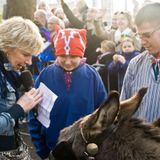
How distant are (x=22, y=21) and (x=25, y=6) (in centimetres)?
955

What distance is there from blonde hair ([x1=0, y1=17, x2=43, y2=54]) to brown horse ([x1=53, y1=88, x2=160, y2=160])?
1282 mm

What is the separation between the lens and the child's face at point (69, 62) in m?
4.38

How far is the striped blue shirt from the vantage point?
145 inches

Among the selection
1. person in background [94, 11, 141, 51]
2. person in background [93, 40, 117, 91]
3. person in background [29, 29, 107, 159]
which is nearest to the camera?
person in background [29, 29, 107, 159]

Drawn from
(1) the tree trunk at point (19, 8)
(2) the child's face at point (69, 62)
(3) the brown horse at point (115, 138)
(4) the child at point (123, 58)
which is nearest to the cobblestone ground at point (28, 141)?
(4) the child at point (123, 58)

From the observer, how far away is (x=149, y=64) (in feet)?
12.4

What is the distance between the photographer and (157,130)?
2531 mm

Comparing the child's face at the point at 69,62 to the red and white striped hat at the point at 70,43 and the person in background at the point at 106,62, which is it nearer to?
the red and white striped hat at the point at 70,43

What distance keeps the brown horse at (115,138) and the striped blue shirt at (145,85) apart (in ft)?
3.58

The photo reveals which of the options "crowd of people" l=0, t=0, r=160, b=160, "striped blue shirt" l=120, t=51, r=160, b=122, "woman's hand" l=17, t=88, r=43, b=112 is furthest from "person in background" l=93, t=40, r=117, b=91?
"woman's hand" l=17, t=88, r=43, b=112

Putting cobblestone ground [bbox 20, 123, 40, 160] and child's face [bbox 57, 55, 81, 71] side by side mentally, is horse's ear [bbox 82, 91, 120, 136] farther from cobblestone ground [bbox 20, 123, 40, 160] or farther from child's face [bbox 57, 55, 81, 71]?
cobblestone ground [bbox 20, 123, 40, 160]

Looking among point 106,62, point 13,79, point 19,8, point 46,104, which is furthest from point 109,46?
point 19,8

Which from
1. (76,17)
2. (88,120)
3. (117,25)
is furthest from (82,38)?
(76,17)

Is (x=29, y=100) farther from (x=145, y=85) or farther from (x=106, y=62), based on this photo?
(x=106, y=62)
